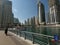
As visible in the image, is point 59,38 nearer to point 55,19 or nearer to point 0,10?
point 0,10

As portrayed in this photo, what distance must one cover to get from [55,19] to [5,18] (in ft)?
256

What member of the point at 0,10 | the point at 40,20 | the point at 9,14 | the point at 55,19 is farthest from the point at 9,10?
the point at 40,20

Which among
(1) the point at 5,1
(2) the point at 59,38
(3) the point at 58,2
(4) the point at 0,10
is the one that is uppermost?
(3) the point at 58,2

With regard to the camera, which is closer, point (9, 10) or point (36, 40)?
point (36, 40)

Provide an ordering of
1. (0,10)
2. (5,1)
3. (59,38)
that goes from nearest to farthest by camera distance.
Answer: (59,38) < (0,10) < (5,1)

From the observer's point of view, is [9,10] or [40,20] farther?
[40,20]

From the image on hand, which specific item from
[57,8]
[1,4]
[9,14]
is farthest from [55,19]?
[1,4]

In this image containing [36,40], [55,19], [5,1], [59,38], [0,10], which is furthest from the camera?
[55,19]

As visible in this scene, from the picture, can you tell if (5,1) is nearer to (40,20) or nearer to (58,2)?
(40,20)

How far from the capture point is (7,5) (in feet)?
378

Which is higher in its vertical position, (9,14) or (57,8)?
(57,8)

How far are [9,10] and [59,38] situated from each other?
114511mm

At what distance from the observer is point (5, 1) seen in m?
118

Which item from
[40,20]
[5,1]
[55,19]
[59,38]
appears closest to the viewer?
[59,38]
